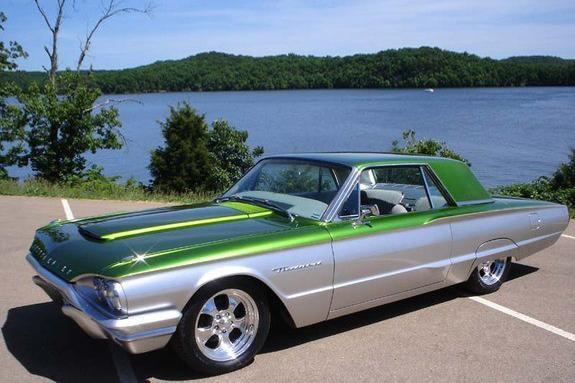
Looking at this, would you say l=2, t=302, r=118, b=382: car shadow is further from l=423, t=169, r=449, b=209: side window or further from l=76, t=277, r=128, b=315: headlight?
l=423, t=169, r=449, b=209: side window

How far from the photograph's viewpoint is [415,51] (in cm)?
12662

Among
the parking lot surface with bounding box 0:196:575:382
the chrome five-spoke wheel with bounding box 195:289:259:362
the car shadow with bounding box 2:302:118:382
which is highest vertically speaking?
the chrome five-spoke wheel with bounding box 195:289:259:362

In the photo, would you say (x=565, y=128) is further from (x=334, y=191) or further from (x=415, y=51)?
(x=415, y=51)

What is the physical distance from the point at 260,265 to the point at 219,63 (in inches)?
4622

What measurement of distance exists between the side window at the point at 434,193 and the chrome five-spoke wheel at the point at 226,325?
→ 211 cm

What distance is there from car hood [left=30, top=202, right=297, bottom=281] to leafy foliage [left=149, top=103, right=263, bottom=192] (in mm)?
15733

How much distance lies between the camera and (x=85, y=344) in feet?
14.0

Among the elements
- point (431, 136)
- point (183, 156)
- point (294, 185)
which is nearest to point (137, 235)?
point (294, 185)

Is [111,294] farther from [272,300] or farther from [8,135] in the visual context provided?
[8,135]

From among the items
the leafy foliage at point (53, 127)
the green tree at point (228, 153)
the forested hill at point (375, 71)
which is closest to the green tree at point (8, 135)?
the leafy foliage at point (53, 127)

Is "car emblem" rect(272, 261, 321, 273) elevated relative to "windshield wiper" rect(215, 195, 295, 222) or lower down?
lower down

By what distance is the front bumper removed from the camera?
3.34m

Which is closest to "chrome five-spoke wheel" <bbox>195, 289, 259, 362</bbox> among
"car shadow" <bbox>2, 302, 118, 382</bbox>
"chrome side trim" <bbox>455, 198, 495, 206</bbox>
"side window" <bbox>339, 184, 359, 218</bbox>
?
"car shadow" <bbox>2, 302, 118, 382</bbox>

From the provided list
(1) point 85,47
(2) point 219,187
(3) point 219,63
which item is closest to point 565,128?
(2) point 219,187
